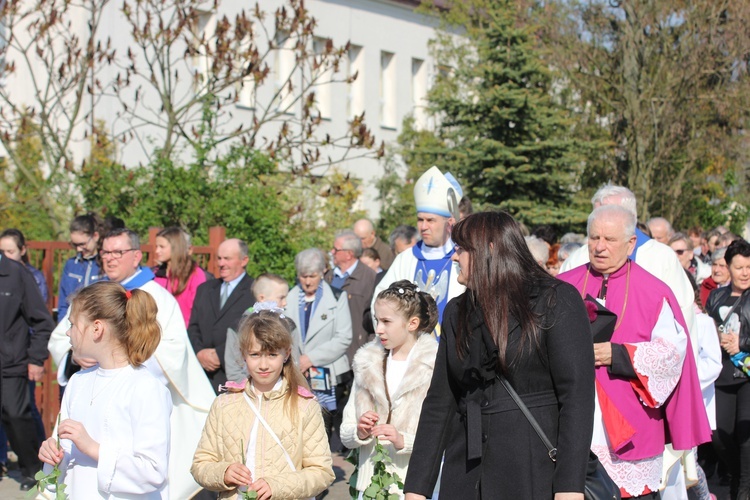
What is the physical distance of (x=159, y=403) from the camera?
183 inches

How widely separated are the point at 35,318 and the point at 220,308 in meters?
1.49

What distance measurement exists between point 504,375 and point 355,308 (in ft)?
22.6

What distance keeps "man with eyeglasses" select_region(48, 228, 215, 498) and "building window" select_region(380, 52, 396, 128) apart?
2624 centimetres

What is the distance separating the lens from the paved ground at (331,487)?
8480 mm

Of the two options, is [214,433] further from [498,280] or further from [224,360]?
[224,360]

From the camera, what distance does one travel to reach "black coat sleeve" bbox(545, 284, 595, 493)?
11.8 ft

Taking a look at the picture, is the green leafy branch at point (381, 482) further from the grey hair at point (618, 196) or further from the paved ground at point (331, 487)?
the paved ground at point (331, 487)

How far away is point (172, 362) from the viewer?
20.9ft

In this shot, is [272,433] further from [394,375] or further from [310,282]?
[310,282]

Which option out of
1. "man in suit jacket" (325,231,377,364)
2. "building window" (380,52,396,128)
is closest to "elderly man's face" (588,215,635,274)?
"man in suit jacket" (325,231,377,364)

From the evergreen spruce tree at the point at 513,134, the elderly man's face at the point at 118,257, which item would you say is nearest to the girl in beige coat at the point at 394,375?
the elderly man's face at the point at 118,257

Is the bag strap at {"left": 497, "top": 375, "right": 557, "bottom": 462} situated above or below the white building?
below

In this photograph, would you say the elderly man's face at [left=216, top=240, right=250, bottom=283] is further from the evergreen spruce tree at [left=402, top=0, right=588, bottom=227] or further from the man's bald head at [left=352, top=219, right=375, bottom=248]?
the evergreen spruce tree at [left=402, top=0, right=588, bottom=227]

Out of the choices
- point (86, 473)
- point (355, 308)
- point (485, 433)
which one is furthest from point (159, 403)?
point (355, 308)
